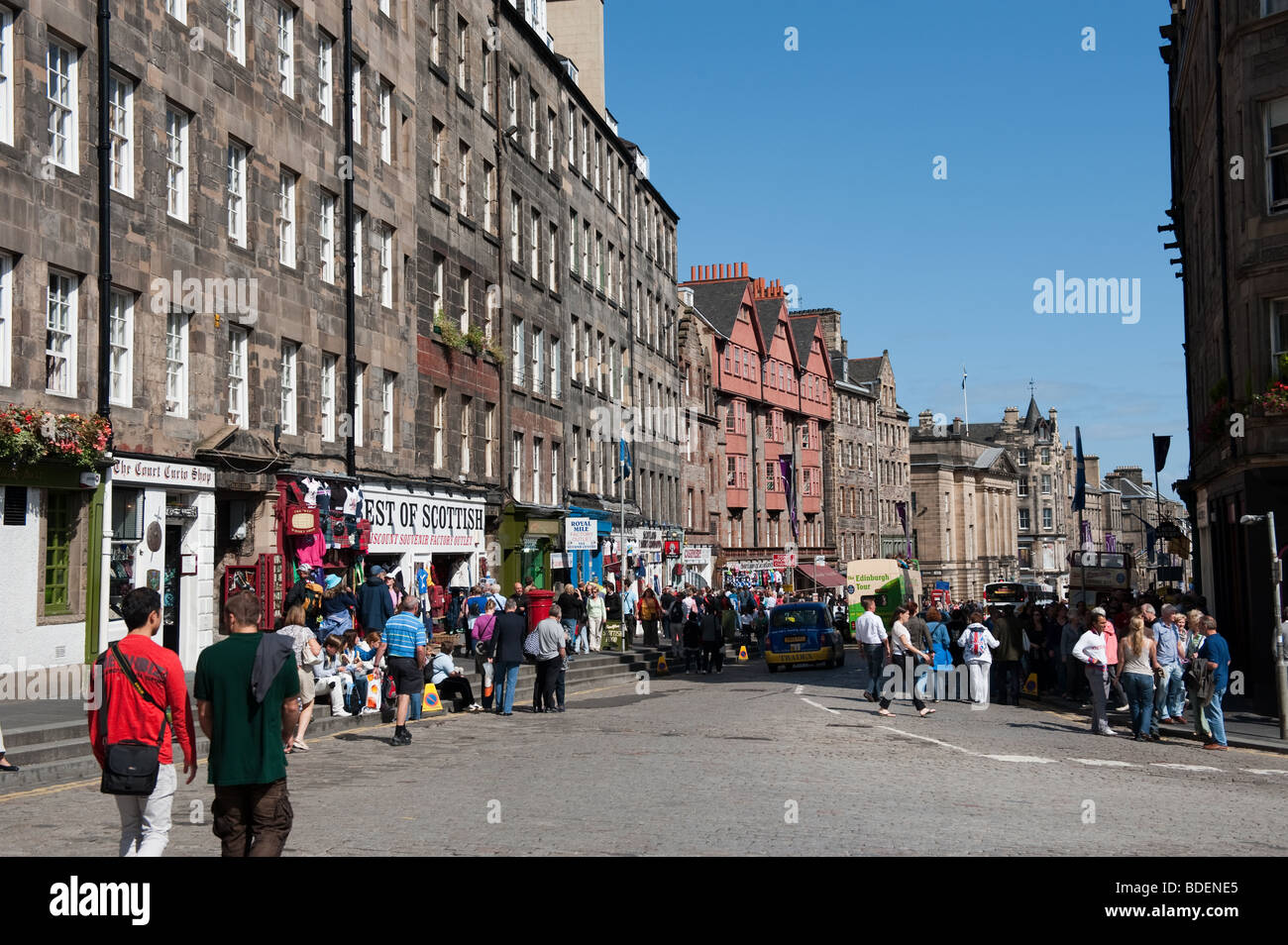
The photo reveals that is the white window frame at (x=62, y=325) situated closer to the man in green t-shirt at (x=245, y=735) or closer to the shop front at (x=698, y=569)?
the man in green t-shirt at (x=245, y=735)

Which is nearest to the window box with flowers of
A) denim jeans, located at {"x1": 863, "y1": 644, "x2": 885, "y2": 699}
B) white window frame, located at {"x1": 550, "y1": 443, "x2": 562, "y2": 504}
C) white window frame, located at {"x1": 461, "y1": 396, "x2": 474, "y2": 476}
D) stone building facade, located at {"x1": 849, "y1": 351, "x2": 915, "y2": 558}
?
denim jeans, located at {"x1": 863, "y1": 644, "x2": 885, "y2": 699}

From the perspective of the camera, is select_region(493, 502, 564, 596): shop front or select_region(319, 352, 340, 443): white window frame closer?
select_region(319, 352, 340, 443): white window frame

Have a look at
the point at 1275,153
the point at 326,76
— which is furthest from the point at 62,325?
the point at 1275,153

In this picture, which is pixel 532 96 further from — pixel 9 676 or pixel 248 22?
pixel 9 676

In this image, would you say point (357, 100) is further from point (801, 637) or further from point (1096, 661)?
point (1096, 661)

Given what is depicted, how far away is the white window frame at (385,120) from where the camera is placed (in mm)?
30703

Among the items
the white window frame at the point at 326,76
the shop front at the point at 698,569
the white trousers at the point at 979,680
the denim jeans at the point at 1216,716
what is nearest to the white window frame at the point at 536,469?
the white window frame at the point at 326,76

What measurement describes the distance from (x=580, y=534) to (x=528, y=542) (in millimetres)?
5969

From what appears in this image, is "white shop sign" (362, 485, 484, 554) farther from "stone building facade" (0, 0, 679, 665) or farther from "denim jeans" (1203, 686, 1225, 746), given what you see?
"denim jeans" (1203, 686, 1225, 746)

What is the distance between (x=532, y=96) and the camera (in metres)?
42.2

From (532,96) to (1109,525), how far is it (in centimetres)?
14256

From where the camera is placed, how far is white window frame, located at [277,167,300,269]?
1025 inches

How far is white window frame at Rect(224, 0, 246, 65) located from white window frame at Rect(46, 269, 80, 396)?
6.72 m
